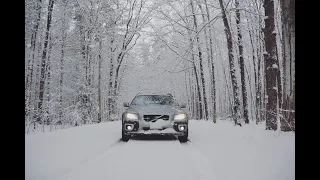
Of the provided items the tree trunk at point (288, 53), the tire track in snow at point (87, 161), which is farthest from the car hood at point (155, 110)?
the tree trunk at point (288, 53)

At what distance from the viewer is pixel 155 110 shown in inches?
342

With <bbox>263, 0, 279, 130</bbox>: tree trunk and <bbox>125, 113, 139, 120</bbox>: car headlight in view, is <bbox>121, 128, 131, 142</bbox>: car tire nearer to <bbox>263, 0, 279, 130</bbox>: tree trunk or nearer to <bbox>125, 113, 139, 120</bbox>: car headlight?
<bbox>125, 113, 139, 120</bbox>: car headlight

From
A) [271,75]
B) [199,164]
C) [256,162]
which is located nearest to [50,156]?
[199,164]

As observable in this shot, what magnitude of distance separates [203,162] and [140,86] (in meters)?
23.8

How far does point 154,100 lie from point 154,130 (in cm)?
172

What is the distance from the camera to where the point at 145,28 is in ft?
78.5

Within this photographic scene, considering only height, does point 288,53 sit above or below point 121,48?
below

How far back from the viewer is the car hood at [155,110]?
8551mm

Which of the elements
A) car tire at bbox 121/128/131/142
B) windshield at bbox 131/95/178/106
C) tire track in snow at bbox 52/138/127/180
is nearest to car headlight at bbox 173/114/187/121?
windshield at bbox 131/95/178/106

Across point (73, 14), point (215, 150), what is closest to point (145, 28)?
→ point (73, 14)

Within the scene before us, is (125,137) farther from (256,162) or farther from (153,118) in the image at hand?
(256,162)

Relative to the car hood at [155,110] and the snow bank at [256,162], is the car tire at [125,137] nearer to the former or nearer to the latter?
the car hood at [155,110]

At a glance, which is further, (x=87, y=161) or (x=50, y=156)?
(x=87, y=161)
